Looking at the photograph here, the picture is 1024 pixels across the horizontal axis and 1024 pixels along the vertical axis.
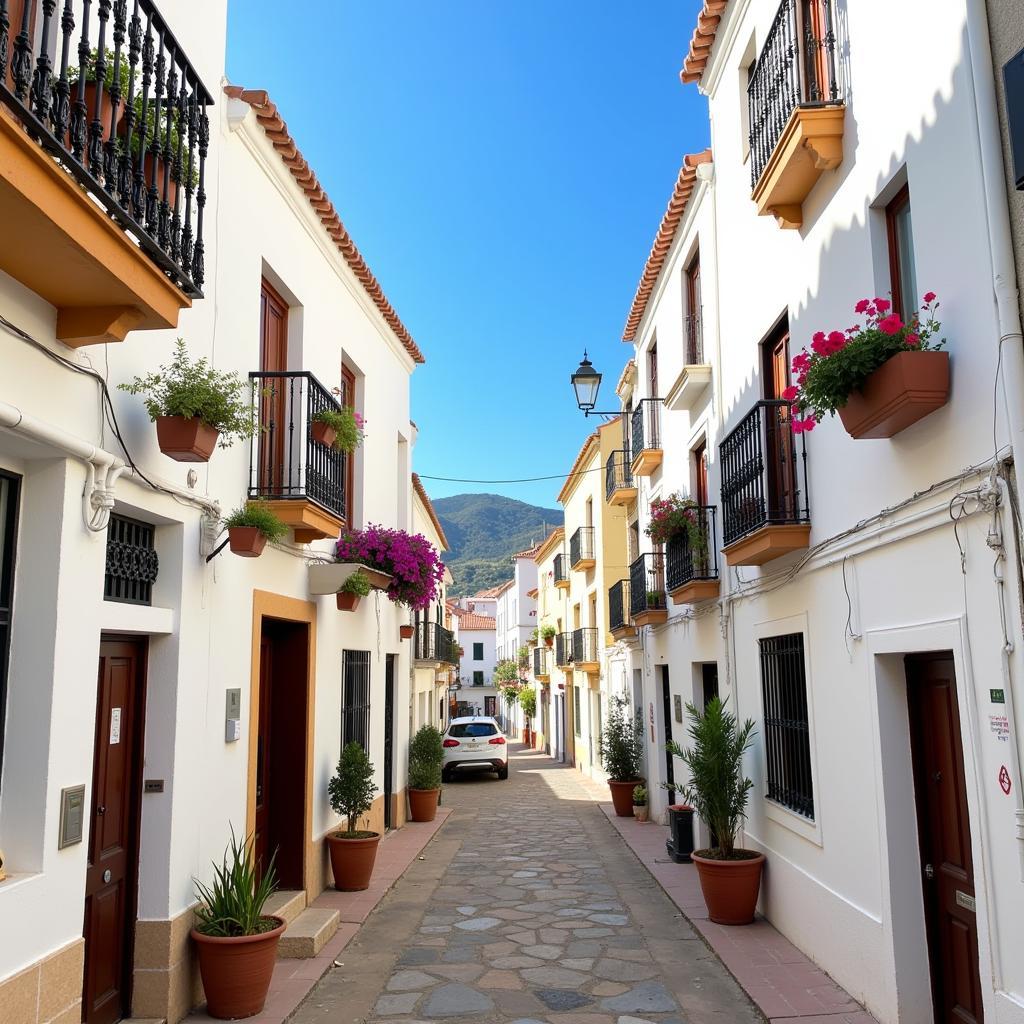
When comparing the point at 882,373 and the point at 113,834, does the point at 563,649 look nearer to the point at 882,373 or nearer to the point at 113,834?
the point at 113,834

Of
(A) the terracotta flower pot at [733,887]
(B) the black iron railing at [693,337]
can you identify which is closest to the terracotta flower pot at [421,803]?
(A) the terracotta flower pot at [733,887]

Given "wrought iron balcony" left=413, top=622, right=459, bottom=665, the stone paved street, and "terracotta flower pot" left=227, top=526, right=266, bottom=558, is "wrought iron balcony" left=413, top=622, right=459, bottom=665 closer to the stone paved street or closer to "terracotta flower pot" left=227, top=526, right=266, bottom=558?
the stone paved street

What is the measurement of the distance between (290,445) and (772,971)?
17.5 feet

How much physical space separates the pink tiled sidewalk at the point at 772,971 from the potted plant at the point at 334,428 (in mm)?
5065

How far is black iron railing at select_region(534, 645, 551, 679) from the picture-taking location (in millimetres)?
33969

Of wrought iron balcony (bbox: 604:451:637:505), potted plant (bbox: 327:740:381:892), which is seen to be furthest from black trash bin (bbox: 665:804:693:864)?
wrought iron balcony (bbox: 604:451:637:505)

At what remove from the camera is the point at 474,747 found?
2248cm

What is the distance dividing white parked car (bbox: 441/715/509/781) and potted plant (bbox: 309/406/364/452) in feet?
51.8

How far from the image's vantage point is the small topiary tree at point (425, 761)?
14391 mm

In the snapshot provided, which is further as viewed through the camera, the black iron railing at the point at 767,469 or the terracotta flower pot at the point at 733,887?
the terracotta flower pot at the point at 733,887

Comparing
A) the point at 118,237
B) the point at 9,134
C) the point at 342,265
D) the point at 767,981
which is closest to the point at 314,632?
the point at 342,265

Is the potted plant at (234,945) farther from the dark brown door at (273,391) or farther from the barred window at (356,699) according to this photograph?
the barred window at (356,699)

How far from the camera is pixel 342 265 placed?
9.95m

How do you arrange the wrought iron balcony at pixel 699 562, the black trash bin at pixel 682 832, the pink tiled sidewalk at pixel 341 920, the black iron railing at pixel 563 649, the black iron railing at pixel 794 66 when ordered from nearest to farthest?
the pink tiled sidewalk at pixel 341 920, the black iron railing at pixel 794 66, the wrought iron balcony at pixel 699 562, the black trash bin at pixel 682 832, the black iron railing at pixel 563 649
